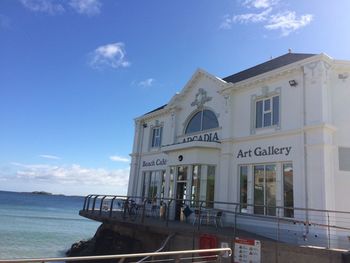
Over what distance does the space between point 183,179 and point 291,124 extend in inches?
260

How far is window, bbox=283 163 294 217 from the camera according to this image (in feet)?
42.8

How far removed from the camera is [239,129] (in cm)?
1596

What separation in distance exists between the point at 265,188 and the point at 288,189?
115cm

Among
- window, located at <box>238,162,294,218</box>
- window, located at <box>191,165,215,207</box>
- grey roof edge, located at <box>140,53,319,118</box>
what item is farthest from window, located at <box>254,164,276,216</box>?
grey roof edge, located at <box>140,53,319,118</box>

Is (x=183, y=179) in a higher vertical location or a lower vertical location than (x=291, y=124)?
lower

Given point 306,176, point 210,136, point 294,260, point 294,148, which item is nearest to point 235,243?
point 294,260

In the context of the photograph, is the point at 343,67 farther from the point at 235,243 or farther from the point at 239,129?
the point at 235,243

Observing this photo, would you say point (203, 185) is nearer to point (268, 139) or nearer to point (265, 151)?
point (265, 151)

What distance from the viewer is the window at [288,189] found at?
13038 mm

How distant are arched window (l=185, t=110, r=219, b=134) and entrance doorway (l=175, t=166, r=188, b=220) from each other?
95.1 inches

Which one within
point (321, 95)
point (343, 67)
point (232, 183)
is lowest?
point (232, 183)

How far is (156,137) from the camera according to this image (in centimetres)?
2288

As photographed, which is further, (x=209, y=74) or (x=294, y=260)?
(x=209, y=74)

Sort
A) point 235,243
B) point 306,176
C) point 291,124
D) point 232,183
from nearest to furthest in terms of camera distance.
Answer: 1. point 235,243
2. point 306,176
3. point 291,124
4. point 232,183
